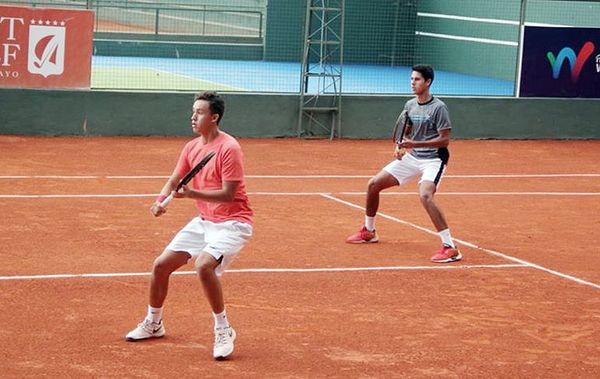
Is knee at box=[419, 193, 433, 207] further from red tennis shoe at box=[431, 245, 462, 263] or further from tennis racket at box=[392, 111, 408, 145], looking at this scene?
tennis racket at box=[392, 111, 408, 145]

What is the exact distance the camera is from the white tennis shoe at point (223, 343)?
8.77 m

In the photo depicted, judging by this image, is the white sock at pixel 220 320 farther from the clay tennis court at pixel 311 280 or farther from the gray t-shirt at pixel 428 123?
the gray t-shirt at pixel 428 123

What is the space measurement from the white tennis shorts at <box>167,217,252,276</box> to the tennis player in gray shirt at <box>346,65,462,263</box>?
431 centimetres

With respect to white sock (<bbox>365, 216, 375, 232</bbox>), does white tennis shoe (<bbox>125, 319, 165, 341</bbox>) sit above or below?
below

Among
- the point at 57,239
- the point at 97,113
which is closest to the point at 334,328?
the point at 57,239

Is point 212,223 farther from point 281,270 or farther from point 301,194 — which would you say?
point 301,194

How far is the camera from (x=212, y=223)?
29.7 feet

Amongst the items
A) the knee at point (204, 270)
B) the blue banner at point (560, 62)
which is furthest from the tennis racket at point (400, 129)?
the blue banner at point (560, 62)

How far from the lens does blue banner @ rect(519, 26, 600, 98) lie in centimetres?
2539

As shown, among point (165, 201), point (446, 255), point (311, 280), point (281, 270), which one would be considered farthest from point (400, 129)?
point (165, 201)

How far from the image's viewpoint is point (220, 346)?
8.80 metres

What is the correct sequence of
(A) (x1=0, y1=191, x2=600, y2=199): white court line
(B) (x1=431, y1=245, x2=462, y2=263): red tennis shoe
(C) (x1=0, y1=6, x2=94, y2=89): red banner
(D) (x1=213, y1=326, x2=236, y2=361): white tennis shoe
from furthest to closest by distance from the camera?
(C) (x1=0, y1=6, x2=94, y2=89): red banner < (A) (x1=0, y1=191, x2=600, y2=199): white court line < (B) (x1=431, y1=245, x2=462, y2=263): red tennis shoe < (D) (x1=213, y1=326, x2=236, y2=361): white tennis shoe

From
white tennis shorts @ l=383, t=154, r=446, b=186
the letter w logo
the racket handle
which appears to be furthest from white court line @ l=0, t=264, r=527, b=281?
the letter w logo

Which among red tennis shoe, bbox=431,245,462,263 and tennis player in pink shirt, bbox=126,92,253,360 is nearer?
tennis player in pink shirt, bbox=126,92,253,360
